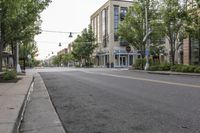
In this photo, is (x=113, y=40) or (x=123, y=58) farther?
(x=123, y=58)

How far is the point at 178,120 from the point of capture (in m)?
7.98

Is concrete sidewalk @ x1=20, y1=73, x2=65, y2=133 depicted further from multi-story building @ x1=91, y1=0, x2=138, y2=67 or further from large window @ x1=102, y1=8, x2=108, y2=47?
large window @ x1=102, y1=8, x2=108, y2=47

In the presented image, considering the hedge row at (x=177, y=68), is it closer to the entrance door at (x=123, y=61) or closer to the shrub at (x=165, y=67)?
the shrub at (x=165, y=67)

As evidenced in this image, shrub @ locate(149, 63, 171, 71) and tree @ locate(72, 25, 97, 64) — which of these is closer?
shrub @ locate(149, 63, 171, 71)

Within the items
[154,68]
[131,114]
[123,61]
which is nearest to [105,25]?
[123,61]

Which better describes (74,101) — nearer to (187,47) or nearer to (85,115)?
(85,115)

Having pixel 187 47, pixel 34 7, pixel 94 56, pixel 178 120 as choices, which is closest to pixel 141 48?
pixel 187 47

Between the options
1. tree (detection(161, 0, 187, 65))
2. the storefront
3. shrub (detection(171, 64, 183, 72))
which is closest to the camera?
shrub (detection(171, 64, 183, 72))

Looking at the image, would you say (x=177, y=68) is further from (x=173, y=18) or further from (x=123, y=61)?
(x=123, y=61)

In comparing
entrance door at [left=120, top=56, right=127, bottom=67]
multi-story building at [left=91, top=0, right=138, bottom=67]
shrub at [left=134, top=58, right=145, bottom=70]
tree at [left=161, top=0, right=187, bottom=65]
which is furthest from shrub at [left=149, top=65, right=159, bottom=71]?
entrance door at [left=120, top=56, right=127, bottom=67]

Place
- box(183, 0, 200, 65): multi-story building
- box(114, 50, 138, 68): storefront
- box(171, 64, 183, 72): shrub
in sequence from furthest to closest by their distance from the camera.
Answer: box(114, 50, 138, 68): storefront, box(183, 0, 200, 65): multi-story building, box(171, 64, 183, 72): shrub

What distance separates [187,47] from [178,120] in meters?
42.2

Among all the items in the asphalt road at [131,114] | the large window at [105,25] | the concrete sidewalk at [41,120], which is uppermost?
the large window at [105,25]

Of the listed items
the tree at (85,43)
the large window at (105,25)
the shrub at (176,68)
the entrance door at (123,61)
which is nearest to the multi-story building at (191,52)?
the shrub at (176,68)
